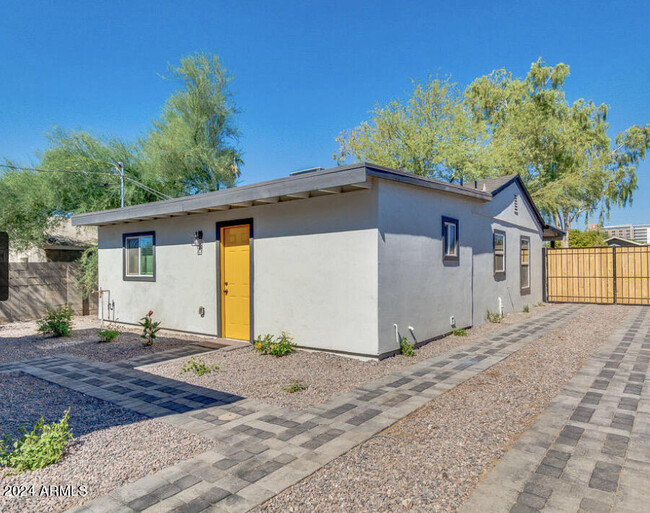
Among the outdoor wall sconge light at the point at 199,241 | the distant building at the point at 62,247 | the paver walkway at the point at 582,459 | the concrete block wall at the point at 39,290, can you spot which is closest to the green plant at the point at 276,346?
the outdoor wall sconge light at the point at 199,241

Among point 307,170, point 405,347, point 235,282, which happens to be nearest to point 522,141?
point 307,170

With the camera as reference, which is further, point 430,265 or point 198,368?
point 430,265

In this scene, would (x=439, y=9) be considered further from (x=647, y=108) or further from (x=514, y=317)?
(x=647, y=108)

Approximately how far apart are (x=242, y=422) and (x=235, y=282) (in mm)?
4285

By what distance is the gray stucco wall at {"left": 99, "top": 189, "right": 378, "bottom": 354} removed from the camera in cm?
600

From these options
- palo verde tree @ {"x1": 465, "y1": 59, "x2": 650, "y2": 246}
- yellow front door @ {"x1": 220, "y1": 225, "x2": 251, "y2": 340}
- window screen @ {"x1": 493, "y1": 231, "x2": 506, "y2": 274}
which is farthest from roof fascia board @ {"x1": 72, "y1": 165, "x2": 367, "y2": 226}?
palo verde tree @ {"x1": 465, "y1": 59, "x2": 650, "y2": 246}

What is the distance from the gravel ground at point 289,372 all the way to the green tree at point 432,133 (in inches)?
651

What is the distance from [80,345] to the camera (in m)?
7.49

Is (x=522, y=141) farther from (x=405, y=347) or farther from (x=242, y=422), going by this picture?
(x=242, y=422)

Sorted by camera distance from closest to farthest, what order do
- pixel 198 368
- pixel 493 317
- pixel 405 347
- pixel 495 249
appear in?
pixel 198 368, pixel 405 347, pixel 493 317, pixel 495 249

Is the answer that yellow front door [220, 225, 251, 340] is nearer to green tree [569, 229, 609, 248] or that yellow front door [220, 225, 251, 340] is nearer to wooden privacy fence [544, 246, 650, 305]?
wooden privacy fence [544, 246, 650, 305]

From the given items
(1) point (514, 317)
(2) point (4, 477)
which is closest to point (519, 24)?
(1) point (514, 317)

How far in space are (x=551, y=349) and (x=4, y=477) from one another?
707 cm

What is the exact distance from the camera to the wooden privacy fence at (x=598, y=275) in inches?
513
